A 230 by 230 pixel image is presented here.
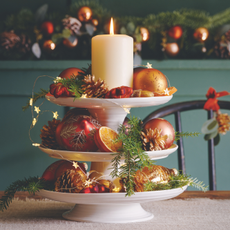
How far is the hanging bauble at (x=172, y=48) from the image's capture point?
1.44 meters

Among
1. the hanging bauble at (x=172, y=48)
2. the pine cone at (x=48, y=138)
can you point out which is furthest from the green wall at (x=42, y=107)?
the pine cone at (x=48, y=138)

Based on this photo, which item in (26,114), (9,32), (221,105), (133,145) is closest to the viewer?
(133,145)

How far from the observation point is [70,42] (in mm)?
1404

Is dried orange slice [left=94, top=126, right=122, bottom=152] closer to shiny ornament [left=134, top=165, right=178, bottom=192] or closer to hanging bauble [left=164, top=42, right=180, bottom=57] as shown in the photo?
shiny ornament [left=134, top=165, right=178, bottom=192]

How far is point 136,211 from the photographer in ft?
2.06

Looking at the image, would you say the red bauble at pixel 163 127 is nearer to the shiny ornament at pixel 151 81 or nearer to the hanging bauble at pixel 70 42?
the shiny ornament at pixel 151 81

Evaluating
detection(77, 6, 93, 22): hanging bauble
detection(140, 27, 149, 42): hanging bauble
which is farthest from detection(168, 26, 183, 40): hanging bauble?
detection(77, 6, 93, 22): hanging bauble

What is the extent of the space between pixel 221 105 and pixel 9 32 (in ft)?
3.02

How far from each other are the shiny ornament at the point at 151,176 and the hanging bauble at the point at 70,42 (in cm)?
91

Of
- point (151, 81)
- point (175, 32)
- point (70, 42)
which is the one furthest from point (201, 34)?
point (151, 81)

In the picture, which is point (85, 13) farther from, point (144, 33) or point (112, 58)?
point (112, 58)

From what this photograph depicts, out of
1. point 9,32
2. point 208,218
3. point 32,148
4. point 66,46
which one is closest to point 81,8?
point 66,46

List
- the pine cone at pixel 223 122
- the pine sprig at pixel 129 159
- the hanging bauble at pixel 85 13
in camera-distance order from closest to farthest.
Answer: the pine sprig at pixel 129 159 < the pine cone at pixel 223 122 < the hanging bauble at pixel 85 13

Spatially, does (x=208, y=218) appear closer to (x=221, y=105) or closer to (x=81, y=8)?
(x=221, y=105)
